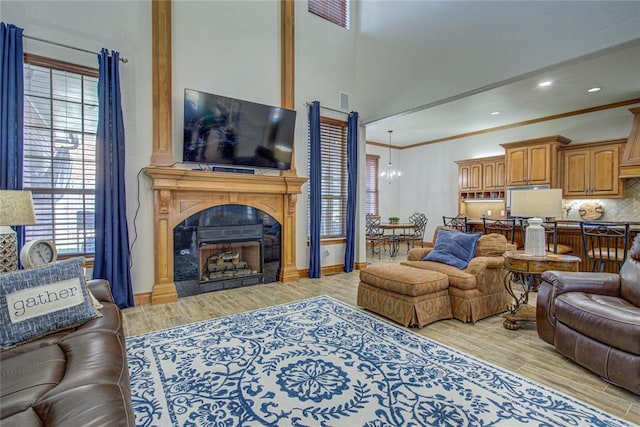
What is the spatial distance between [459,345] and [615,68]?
478cm

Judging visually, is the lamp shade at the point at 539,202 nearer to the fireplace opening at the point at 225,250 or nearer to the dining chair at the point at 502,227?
the dining chair at the point at 502,227

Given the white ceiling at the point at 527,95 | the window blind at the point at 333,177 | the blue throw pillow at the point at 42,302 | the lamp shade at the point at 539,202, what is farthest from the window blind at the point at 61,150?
the lamp shade at the point at 539,202

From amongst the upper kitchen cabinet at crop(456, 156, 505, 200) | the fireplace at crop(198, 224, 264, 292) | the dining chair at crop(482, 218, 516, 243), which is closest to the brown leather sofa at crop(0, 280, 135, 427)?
the fireplace at crop(198, 224, 264, 292)

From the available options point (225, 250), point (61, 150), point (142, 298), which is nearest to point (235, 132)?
point (225, 250)

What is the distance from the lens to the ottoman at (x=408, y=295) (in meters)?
3.00

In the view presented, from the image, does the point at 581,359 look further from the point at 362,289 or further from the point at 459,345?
the point at 362,289

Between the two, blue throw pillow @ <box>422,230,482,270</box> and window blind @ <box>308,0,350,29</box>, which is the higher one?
window blind @ <box>308,0,350,29</box>

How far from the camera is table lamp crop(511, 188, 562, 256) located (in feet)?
9.73

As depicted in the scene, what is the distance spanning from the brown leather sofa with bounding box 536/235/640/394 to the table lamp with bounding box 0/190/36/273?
13.5ft

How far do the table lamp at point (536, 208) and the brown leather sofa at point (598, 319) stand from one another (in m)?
0.51

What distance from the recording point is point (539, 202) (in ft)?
9.86

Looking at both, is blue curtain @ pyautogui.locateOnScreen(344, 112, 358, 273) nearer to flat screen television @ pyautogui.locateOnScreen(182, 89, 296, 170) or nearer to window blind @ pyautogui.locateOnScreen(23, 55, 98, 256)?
flat screen television @ pyautogui.locateOnScreen(182, 89, 296, 170)

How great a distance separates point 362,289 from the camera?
3.53 meters

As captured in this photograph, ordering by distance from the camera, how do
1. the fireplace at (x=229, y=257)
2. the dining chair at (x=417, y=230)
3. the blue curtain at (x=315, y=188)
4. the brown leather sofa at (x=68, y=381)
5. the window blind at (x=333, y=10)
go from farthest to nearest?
1. the dining chair at (x=417, y=230)
2. the window blind at (x=333, y=10)
3. the blue curtain at (x=315, y=188)
4. the fireplace at (x=229, y=257)
5. the brown leather sofa at (x=68, y=381)
